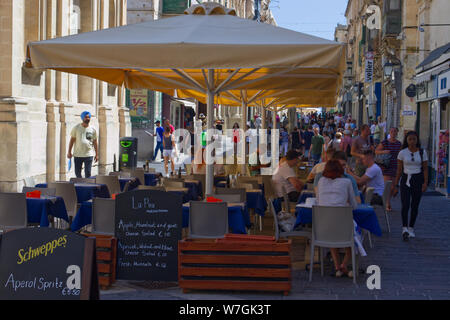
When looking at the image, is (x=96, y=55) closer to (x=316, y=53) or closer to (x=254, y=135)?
(x=316, y=53)

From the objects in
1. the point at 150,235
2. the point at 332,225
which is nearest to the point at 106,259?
the point at 150,235

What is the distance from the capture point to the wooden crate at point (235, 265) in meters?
7.09

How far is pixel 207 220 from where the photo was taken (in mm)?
8531

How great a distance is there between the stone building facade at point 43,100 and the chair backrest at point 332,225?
8324 mm

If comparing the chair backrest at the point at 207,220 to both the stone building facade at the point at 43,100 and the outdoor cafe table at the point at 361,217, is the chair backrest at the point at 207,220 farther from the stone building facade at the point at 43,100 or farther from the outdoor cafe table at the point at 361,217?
the stone building facade at the point at 43,100

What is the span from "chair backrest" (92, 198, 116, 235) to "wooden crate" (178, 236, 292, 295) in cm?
135

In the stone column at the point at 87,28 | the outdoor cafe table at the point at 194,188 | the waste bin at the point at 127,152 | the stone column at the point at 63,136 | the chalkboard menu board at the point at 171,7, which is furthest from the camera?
the chalkboard menu board at the point at 171,7

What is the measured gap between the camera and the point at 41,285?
4.48m

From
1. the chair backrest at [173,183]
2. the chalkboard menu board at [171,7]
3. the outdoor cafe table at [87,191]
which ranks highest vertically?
the chalkboard menu board at [171,7]

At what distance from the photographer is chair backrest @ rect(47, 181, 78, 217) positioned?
10180mm

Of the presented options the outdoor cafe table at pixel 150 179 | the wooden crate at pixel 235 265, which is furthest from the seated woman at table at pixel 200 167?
the wooden crate at pixel 235 265

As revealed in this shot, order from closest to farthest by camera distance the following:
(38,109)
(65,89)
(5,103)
Answer: (5,103) → (38,109) → (65,89)
